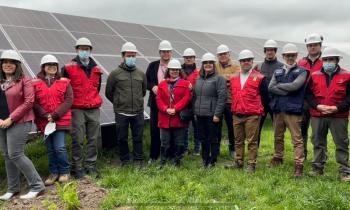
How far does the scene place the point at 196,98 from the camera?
23.0 feet

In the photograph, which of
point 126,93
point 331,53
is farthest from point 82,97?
point 331,53

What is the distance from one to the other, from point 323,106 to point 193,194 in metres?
2.64

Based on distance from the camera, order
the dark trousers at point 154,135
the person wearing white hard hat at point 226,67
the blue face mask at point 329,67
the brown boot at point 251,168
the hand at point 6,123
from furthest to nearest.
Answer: the dark trousers at point 154,135
the person wearing white hard hat at point 226,67
the brown boot at point 251,168
the blue face mask at point 329,67
the hand at point 6,123

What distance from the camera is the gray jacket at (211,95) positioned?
22.3ft

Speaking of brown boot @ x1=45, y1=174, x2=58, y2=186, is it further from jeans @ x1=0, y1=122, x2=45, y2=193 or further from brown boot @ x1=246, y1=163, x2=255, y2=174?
brown boot @ x1=246, y1=163, x2=255, y2=174

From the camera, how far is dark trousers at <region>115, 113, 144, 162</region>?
7008 millimetres

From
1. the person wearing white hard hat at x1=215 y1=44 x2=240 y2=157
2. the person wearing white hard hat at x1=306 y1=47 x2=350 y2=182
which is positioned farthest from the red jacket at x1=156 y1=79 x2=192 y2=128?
the person wearing white hard hat at x1=306 y1=47 x2=350 y2=182

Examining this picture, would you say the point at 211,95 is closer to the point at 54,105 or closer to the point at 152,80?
the point at 152,80

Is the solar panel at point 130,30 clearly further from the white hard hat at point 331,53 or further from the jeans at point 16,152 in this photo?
the white hard hat at point 331,53

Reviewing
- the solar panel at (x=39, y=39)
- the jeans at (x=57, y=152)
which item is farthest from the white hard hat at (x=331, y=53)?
the solar panel at (x=39, y=39)

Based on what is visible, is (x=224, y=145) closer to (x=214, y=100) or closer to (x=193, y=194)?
(x=214, y=100)

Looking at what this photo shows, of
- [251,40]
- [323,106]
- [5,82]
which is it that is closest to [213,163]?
[323,106]

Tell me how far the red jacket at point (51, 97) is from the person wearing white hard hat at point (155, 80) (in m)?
1.95

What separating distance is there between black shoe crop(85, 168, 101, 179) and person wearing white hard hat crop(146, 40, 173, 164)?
3.89 feet
